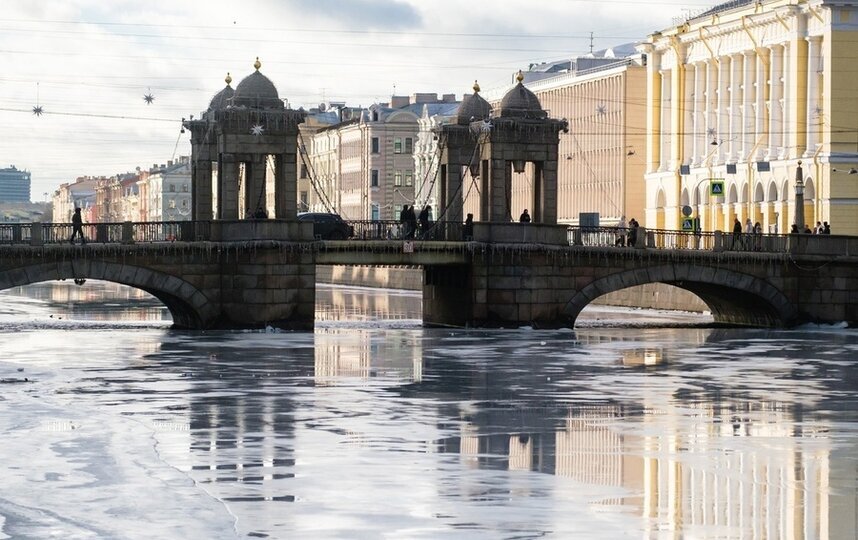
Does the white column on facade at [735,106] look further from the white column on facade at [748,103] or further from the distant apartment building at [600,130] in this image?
the distant apartment building at [600,130]

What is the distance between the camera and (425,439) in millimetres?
31734

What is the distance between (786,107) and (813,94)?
289cm

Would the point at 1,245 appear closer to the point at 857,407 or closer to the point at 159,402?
the point at 159,402

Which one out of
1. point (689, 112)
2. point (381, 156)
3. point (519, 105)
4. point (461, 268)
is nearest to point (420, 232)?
point (461, 268)

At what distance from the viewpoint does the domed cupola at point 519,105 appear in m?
67.1

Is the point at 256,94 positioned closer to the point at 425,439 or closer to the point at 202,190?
the point at 202,190

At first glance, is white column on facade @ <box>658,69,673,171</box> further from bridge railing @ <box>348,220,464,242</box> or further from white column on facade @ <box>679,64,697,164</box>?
bridge railing @ <box>348,220,464,242</box>

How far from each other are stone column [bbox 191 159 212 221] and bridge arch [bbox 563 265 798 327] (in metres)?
12.8

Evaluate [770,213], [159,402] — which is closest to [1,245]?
[159,402]

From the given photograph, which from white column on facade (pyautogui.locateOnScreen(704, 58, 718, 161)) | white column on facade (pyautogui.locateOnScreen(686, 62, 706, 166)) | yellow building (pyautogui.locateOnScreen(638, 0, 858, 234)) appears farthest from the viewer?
white column on facade (pyautogui.locateOnScreen(686, 62, 706, 166))

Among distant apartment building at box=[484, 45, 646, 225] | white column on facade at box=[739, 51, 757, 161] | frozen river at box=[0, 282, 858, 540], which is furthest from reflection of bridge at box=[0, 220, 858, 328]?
distant apartment building at box=[484, 45, 646, 225]

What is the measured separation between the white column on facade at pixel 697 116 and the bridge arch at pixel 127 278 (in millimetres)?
53491

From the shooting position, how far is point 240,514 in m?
24.0

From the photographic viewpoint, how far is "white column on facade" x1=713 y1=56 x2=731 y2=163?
108 meters
